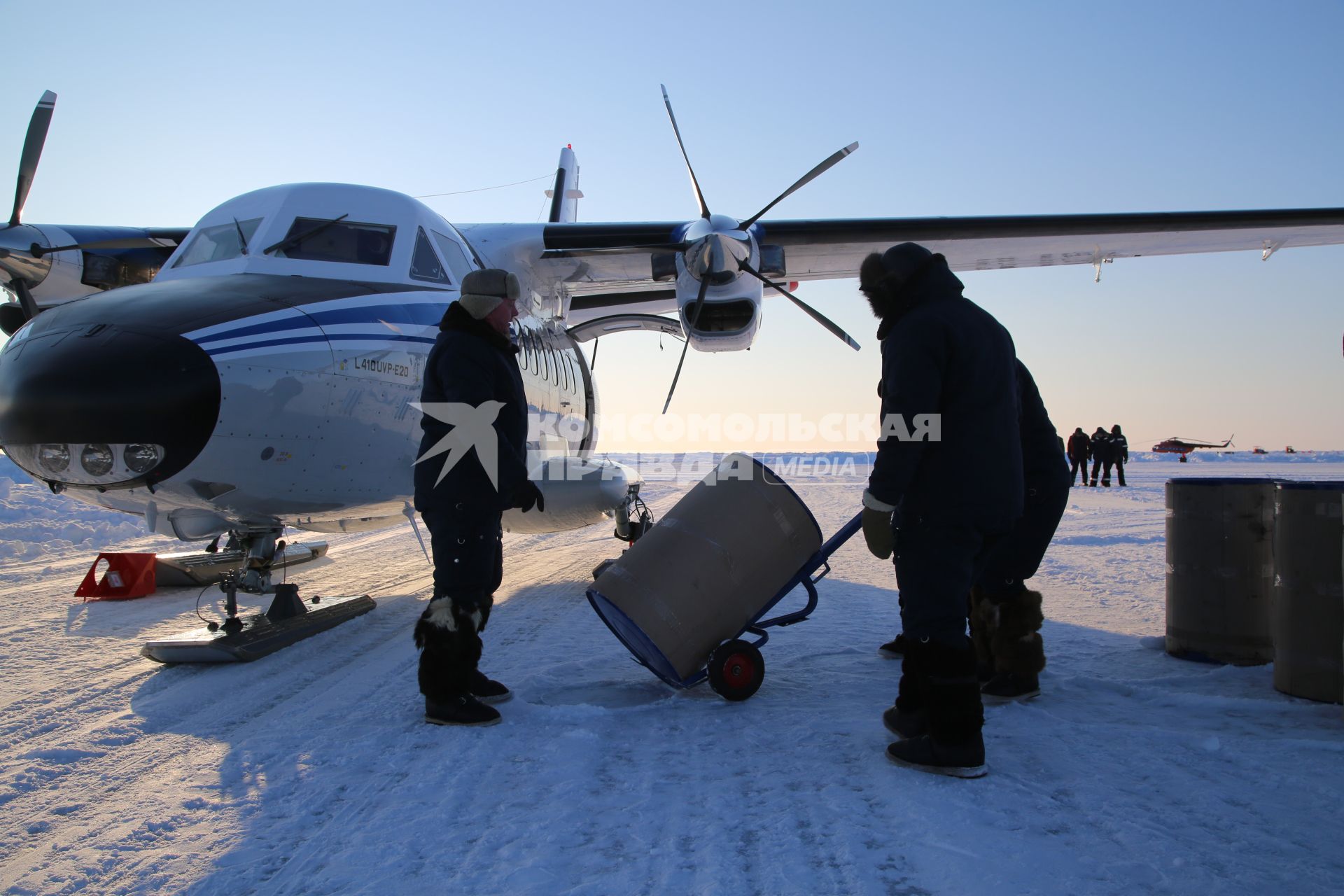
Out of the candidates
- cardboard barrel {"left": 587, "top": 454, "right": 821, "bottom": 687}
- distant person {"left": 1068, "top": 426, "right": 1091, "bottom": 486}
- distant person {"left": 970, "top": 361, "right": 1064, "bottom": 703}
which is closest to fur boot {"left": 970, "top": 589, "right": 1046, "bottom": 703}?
distant person {"left": 970, "top": 361, "right": 1064, "bottom": 703}

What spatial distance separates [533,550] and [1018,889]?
1140cm

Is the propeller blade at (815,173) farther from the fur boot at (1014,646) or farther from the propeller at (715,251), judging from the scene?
the fur boot at (1014,646)

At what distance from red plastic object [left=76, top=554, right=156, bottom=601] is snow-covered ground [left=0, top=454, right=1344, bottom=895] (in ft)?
5.79

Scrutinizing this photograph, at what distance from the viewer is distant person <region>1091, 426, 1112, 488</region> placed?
88.8 feet

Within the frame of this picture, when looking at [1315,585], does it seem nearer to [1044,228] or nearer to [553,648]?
[553,648]

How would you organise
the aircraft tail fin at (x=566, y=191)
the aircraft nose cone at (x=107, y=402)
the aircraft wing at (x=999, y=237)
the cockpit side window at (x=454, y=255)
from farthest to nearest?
1. the aircraft tail fin at (x=566, y=191)
2. the aircraft wing at (x=999, y=237)
3. the cockpit side window at (x=454, y=255)
4. the aircraft nose cone at (x=107, y=402)

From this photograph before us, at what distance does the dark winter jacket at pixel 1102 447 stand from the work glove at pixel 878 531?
27751mm

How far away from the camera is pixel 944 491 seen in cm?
313

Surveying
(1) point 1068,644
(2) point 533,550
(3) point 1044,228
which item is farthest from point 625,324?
(1) point 1068,644

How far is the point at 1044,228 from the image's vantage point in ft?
28.8

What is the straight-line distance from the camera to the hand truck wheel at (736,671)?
4.10 m

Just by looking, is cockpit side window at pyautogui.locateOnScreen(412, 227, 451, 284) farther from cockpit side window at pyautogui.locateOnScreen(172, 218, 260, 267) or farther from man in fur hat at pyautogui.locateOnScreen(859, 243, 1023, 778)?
man in fur hat at pyautogui.locateOnScreen(859, 243, 1023, 778)

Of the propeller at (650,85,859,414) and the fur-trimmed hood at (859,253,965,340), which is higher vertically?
the propeller at (650,85,859,414)

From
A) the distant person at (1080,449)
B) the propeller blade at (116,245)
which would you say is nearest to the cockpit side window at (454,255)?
the propeller blade at (116,245)
